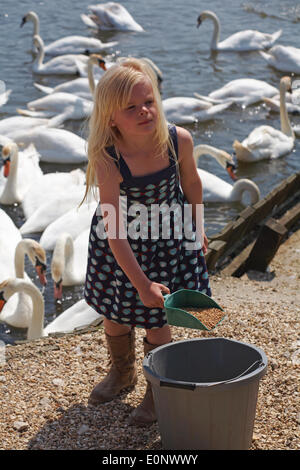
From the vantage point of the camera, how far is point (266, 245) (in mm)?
7809

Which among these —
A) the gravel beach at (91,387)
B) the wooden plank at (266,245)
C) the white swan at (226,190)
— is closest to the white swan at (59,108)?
the white swan at (226,190)

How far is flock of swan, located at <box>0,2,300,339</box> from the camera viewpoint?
827cm

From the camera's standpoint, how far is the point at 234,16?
21.5 metres

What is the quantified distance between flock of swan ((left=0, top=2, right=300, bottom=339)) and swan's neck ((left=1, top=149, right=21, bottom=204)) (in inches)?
0.6

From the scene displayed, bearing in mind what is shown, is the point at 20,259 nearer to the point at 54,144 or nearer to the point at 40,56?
the point at 54,144

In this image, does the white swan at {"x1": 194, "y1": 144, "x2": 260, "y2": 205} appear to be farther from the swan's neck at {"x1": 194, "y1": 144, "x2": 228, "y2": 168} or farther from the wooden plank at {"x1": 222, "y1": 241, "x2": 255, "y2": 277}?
the wooden plank at {"x1": 222, "y1": 241, "x2": 255, "y2": 277}

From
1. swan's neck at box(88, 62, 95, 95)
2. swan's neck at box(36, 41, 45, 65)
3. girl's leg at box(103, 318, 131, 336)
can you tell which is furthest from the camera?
swan's neck at box(36, 41, 45, 65)

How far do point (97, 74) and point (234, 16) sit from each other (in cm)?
661

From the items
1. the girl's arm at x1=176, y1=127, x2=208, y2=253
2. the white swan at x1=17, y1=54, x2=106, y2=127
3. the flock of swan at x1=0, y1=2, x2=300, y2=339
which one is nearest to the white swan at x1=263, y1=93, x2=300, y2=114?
the flock of swan at x1=0, y1=2, x2=300, y2=339

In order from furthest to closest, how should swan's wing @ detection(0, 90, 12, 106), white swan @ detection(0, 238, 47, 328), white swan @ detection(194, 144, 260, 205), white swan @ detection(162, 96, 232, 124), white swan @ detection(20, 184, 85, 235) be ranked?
1. swan's wing @ detection(0, 90, 12, 106)
2. white swan @ detection(162, 96, 232, 124)
3. white swan @ detection(194, 144, 260, 205)
4. white swan @ detection(20, 184, 85, 235)
5. white swan @ detection(0, 238, 47, 328)

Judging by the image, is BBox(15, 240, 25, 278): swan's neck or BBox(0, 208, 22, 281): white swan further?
BBox(0, 208, 22, 281): white swan

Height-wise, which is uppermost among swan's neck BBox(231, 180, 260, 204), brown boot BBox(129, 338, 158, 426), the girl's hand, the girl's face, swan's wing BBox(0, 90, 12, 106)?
the girl's face

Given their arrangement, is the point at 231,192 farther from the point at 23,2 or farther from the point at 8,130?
the point at 23,2

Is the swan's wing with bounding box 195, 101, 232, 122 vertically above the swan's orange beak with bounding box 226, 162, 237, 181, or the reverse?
the swan's orange beak with bounding box 226, 162, 237, 181
